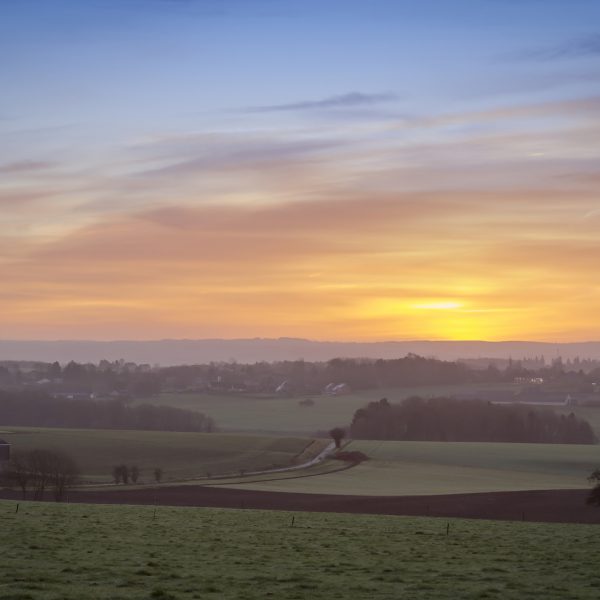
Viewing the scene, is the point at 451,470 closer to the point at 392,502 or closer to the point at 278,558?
the point at 392,502

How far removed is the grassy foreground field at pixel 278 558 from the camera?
65.5ft

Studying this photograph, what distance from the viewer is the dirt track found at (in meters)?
49.3

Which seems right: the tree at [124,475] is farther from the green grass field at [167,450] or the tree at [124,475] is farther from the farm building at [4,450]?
the farm building at [4,450]

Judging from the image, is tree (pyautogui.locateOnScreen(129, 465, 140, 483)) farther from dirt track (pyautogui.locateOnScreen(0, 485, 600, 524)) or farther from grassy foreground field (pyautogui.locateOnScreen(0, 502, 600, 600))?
grassy foreground field (pyautogui.locateOnScreen(0, 502, 600, 600))

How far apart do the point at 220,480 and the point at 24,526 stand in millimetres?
45844

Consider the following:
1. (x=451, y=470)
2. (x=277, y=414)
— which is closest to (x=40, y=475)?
(x=451, y=470)

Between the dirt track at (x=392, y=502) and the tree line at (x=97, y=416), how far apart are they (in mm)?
88987

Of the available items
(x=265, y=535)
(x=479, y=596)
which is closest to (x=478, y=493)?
(x=265, y=535)

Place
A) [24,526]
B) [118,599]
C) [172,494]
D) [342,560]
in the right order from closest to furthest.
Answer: [118,599] → [342,560] → [24,526] → [172,494]

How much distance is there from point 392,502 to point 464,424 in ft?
300

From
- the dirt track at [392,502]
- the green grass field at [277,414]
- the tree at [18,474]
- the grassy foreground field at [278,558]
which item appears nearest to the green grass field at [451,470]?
the dirt track at [392,502]

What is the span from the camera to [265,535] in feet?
98.5

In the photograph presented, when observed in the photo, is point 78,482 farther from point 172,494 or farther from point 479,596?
point 479,596

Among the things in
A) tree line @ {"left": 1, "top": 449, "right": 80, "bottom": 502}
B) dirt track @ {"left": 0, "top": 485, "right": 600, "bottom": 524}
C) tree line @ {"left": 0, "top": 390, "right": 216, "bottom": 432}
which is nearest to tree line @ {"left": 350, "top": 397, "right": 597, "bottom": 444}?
tree line @ {"left": 0, "top": 390, "right": 216, "bottom": 432}
